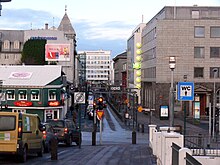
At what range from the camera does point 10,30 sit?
120 meters

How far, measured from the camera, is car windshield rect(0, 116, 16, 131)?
1933 cm

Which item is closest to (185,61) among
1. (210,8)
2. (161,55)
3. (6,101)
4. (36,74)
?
(161,55)

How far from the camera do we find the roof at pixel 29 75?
65500mm

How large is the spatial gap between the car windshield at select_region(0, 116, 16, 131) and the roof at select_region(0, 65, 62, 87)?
149ft

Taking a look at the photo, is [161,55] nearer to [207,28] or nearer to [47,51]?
[207,28]

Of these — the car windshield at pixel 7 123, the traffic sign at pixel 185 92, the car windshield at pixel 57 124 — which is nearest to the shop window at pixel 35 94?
the car windshield at pixel 57 124

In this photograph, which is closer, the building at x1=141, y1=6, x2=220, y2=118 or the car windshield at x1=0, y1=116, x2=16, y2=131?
the car windshield at x1=0, y1=116, x2=16, y2=131

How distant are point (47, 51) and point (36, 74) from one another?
32702mm

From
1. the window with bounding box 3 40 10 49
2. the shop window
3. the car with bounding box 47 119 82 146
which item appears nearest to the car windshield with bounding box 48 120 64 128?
the car with bounding box 47 119 82 146

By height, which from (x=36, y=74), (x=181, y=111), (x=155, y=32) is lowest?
(x=181, y=111)

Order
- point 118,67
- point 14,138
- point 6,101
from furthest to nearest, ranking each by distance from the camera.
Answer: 1. point 118,67
2. point 6,101
3. point 14,138

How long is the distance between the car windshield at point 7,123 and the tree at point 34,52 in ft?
284

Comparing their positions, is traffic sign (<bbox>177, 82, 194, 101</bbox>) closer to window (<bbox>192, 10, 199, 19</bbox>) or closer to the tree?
window (<bbox>192, 10, 199, 19</bbox>)

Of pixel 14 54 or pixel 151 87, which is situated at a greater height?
pixel 14 54
